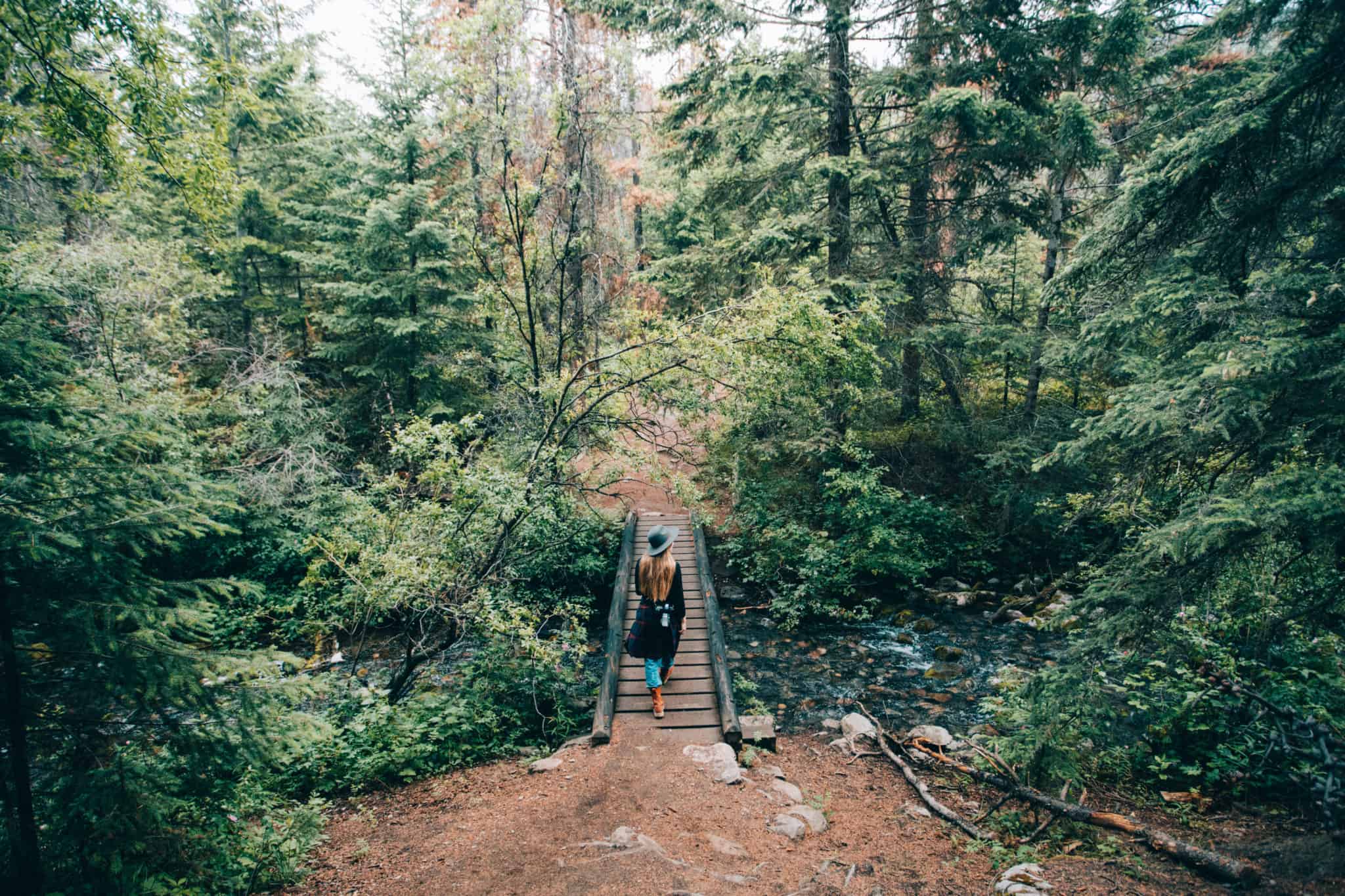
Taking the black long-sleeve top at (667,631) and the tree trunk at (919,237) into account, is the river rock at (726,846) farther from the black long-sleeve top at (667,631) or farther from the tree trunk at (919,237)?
the tree trunk at (919,237)

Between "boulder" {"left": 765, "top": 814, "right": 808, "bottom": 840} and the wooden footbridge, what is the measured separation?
1.28 meters

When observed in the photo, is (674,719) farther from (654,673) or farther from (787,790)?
(787,790)

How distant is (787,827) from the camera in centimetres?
→ 522

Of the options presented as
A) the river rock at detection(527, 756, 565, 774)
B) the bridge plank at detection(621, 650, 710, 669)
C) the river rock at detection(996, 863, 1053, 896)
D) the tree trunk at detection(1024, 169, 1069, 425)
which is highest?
the tree trunk at detection(1024, 169, 1069, 425)

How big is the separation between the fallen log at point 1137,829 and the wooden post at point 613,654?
3.97 m

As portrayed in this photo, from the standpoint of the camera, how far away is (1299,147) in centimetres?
455

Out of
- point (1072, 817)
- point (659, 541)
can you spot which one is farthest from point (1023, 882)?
point (659, 541)

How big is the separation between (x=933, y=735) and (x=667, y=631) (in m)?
3.71

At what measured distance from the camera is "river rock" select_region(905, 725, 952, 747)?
7332mm

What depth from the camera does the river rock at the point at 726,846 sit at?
4.70 metres

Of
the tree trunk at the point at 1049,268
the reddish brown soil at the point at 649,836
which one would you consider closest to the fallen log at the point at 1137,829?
the reddish brown soil at the point at 649,836

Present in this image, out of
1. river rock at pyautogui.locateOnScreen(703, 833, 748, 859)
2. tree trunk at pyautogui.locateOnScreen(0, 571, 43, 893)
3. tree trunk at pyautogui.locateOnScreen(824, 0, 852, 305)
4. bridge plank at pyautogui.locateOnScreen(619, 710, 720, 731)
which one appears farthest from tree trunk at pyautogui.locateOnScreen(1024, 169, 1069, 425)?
tree trunk at pyautogui.locateOnScreen(0, 571, 43, 893)

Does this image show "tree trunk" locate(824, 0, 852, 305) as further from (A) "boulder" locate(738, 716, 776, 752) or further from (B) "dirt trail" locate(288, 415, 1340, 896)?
(B) "dirt trail" locate(288, 415, 1340, 896)

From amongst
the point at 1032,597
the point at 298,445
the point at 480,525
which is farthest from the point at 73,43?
the point at 1032,597
